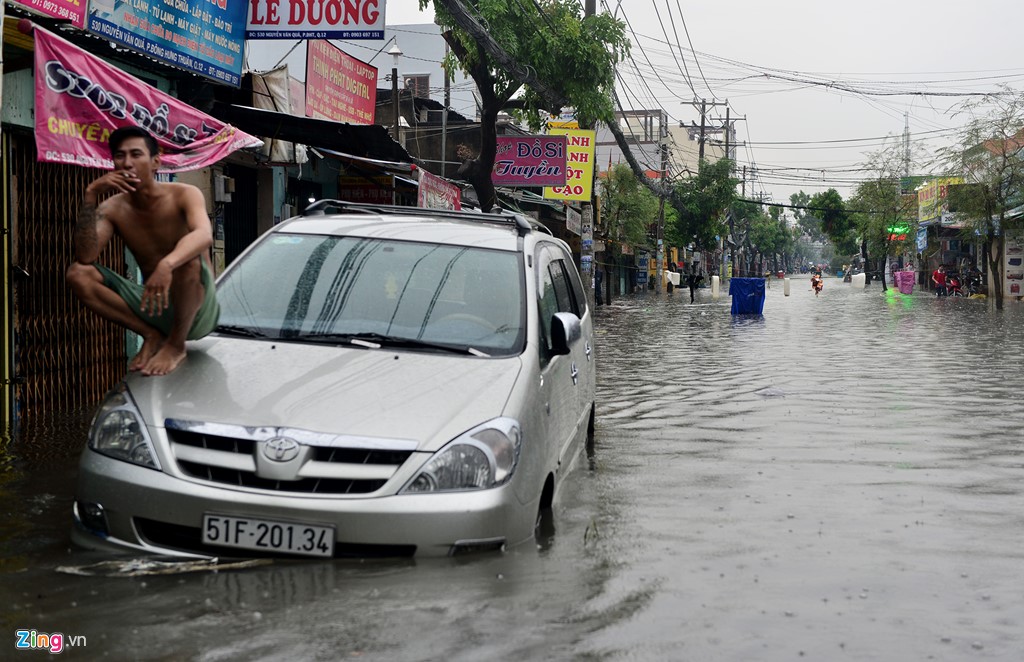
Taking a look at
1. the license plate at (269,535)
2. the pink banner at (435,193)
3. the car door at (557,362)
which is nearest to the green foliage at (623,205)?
the pink banner at (435,193)

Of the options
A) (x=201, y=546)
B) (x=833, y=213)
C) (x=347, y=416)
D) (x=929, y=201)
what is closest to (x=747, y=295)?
(x=347, y=416)

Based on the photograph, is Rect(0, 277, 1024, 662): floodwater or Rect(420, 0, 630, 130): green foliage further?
Rect(420, 0, 630, 130): green foliage

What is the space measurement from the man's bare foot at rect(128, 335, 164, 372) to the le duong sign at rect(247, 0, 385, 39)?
824 centimetres

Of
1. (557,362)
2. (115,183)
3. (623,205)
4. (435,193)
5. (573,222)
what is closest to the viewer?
(115,183)

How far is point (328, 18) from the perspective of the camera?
42.4ft

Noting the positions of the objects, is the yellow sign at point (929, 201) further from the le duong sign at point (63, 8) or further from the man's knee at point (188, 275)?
the man's knee at point (188, 275)

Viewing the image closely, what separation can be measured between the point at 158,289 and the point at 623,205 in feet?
182

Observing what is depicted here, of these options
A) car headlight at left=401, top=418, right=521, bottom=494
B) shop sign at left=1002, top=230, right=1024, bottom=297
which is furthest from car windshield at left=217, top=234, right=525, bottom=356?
shop sign at left=1002, top=230, right=1024, bottom=297

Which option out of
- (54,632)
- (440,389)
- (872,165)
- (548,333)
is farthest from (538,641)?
(872,165)

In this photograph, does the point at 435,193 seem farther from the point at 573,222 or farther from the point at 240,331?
the point at 240,331

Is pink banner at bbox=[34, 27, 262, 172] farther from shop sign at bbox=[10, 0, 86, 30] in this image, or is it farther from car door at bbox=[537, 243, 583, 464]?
car door at bbox=[537, 243, 583, 464]

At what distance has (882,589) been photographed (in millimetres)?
4707

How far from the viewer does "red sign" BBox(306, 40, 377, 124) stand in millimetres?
15867

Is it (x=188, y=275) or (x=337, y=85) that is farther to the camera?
(x=337, y=85)
